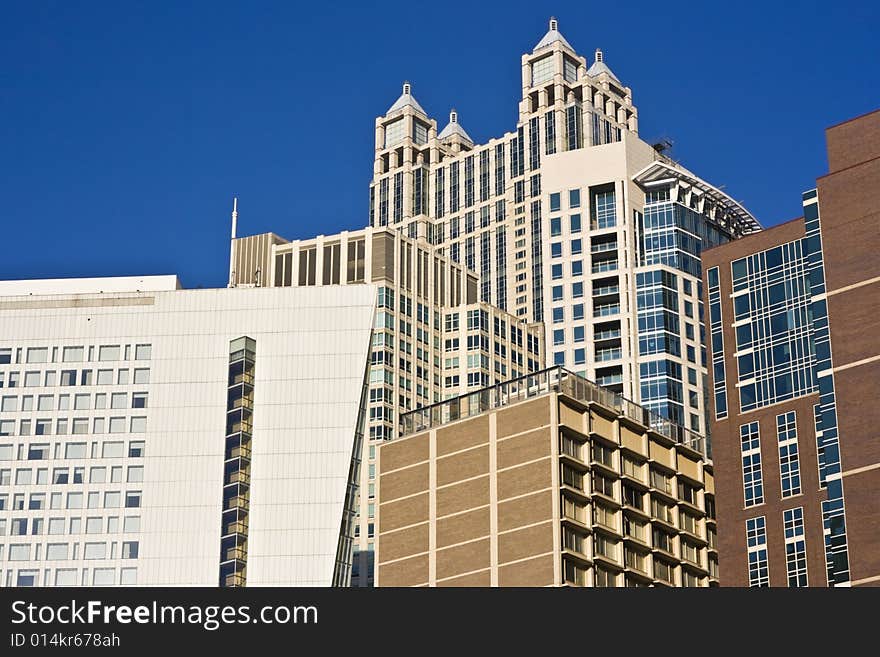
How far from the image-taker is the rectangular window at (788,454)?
15188 centimetres

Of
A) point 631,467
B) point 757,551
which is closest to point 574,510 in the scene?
point 631,467

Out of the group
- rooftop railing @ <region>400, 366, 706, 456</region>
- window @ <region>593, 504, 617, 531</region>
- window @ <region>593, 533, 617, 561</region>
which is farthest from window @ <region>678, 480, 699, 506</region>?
window @ <region>593, 533, 617, 561</region>

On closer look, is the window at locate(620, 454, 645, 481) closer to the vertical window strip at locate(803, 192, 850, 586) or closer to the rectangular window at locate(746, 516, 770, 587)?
the rectangular window at locate(746, 516, 770, 587)

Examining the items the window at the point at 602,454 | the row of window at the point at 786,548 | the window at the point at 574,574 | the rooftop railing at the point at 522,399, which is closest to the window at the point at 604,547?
the window at the point at 574,574

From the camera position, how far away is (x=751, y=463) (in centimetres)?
15625

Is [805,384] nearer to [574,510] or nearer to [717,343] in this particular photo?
[717,343]

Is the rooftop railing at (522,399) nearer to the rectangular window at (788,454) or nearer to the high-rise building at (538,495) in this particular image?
the high-rise building at (538,495)

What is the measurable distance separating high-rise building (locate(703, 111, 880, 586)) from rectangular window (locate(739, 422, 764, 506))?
133 millimetres

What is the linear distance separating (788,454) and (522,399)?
2695 centimetres

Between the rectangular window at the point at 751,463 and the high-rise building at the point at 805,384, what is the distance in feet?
0.44

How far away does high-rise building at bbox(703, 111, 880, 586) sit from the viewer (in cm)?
13725
